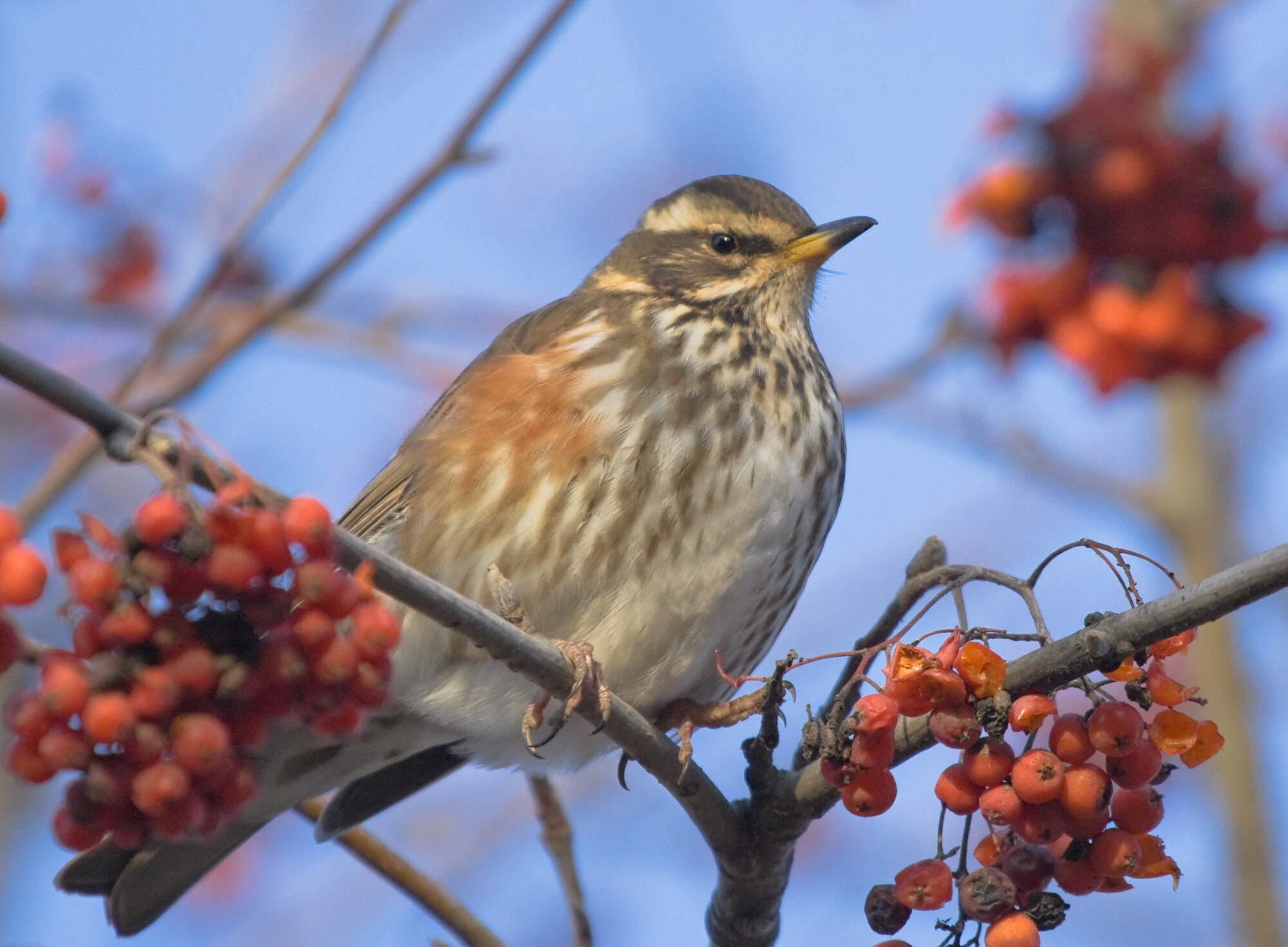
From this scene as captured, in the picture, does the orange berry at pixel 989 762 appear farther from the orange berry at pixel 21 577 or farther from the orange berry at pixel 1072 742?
the orange berry at pixel 21 577

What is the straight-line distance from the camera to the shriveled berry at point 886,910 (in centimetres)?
229

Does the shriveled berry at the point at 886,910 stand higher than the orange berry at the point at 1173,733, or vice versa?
the orange berry at the point at 1173,733

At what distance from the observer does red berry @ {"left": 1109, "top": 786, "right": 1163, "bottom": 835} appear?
85.5 inches

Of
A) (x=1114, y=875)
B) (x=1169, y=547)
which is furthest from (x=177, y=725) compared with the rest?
(x=1169, y=547)

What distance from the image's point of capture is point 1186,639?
215 cm

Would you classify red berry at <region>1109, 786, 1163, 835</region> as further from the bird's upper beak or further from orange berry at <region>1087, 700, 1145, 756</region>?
the bird's upper beak

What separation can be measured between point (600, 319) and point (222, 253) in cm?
118

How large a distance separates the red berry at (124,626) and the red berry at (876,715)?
102 cm

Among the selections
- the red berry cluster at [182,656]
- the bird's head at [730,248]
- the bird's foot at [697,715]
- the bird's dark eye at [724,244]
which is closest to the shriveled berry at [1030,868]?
the bird's foot at [697,715]

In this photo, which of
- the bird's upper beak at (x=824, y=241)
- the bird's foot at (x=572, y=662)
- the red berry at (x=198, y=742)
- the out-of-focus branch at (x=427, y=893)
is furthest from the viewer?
the bird's upper beak at (x=824, y=241)

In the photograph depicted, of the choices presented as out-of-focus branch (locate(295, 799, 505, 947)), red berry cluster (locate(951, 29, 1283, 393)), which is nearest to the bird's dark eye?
red berry cluster (locate(951, 29, 1283, 393))

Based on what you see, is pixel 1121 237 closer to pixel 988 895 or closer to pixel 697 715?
pixel 697 715

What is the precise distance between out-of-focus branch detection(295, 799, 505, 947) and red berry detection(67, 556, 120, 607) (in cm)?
127

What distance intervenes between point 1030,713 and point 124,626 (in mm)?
1189
